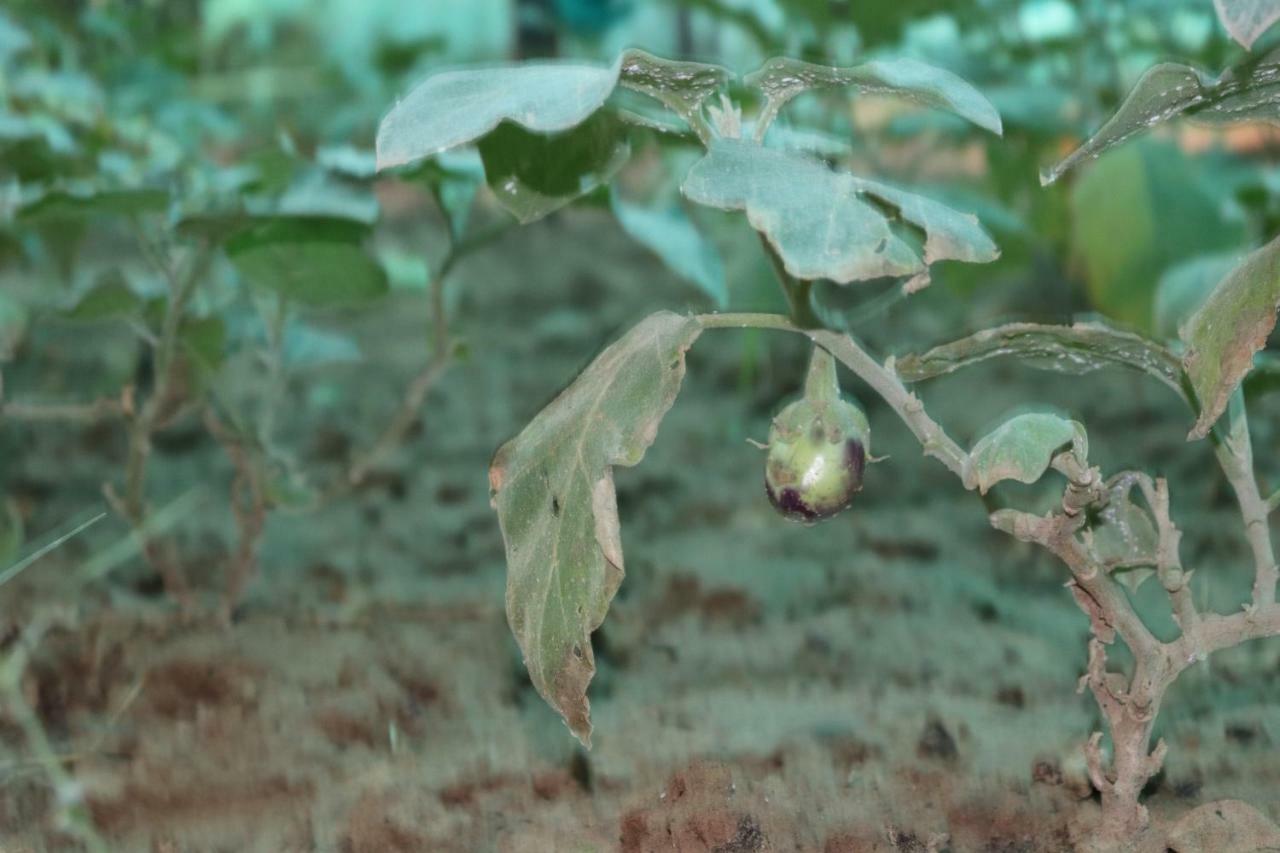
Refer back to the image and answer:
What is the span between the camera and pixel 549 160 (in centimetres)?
106

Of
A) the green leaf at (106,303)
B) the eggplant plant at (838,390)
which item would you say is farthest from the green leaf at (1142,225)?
the green leaf at (106,303)

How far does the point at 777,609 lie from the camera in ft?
5.28

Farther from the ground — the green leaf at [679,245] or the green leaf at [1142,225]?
the green leaf at [679,245]

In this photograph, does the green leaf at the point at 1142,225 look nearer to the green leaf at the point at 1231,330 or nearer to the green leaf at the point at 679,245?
the green leaf at the point at 679,245

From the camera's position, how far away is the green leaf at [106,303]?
1.35 m

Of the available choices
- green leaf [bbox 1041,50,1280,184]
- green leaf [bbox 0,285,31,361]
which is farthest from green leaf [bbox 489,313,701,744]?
green leaf [bbox 0,285,31,361]

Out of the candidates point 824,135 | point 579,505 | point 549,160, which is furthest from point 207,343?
point 824,135

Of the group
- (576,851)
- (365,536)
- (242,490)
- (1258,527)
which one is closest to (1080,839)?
(1258,527)

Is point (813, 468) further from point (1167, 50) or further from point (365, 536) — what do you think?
point (1167, 50)

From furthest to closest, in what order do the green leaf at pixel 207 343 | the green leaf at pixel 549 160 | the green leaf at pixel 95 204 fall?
the green leaf at pixel 207 343
the green leaf at pixel 95 204
the green leaf at pixel 549 160

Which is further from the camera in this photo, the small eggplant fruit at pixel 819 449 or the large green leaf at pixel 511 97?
the small eggplant fruit at pixel 819 449

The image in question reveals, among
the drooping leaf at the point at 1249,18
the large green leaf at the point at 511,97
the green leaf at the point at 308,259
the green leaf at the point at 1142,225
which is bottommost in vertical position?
the green leaf at the point at 1142,225

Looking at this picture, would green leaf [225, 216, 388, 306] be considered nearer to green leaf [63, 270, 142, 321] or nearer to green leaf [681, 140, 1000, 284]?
green leaf [63, 270, 142, 321]

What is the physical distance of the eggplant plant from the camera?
84 cm
